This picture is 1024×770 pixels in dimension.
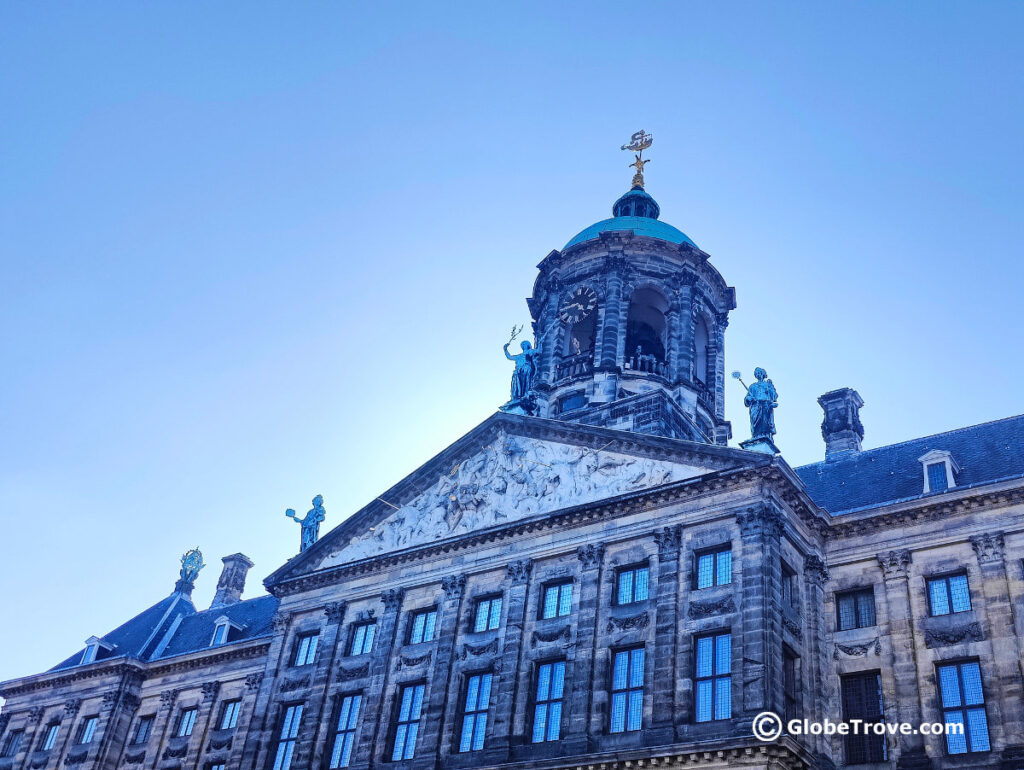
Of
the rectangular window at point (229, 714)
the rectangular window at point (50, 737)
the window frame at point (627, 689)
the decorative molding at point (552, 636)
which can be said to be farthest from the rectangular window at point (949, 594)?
the rectangular window at point (50, 737)

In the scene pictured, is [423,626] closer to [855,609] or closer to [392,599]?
[392,599]

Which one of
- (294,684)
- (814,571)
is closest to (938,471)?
(814,571)

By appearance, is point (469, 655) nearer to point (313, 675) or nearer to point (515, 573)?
point (515, 573)

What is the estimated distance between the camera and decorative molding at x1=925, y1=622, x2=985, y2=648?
77.3 ft

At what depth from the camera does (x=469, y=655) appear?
27266 millimetres

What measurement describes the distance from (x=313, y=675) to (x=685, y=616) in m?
11.2

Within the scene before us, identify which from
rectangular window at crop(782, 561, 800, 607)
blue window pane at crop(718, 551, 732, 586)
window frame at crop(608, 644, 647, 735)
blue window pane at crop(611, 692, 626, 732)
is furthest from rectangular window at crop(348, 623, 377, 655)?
rectangular window at crop(782, 561, 800, 607)

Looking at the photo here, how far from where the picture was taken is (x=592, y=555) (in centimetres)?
2675

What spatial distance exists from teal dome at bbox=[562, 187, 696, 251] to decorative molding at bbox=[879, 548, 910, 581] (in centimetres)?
1518

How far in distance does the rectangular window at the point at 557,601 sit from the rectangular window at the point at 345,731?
5.82 meters

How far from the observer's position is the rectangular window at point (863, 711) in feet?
76.8

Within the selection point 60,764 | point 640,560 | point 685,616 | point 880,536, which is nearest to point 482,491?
point 640,560

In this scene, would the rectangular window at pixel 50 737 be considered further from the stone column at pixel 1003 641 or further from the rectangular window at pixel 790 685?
the stone column at pixel 1003 641

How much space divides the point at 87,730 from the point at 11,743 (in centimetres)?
425
